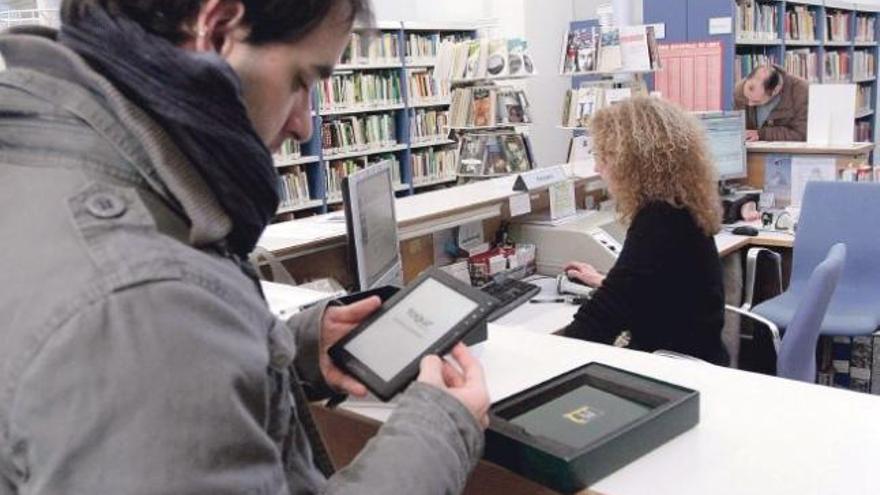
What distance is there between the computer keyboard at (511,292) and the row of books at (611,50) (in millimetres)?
2688

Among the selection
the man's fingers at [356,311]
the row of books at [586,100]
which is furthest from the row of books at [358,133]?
the man's fingers at [356,311]

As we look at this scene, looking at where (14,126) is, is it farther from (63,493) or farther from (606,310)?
(606,310)

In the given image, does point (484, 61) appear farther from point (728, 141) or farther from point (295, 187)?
point (295, 187)

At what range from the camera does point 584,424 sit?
104 centimetres

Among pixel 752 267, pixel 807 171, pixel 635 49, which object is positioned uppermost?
pixel 635 49

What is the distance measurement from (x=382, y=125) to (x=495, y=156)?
6.53ft

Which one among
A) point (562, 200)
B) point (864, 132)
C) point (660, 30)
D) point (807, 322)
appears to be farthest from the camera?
point (864, 132)

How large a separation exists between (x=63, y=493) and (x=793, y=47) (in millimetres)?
7328

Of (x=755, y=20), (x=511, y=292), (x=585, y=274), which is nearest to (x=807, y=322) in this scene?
(x=585, y=274)

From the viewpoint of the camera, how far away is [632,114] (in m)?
2.31

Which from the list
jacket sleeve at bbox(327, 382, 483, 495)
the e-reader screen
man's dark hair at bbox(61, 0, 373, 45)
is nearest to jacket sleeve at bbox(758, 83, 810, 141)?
the e-reader screen

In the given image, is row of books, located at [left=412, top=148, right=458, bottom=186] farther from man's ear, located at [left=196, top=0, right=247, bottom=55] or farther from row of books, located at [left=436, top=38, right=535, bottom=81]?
man's ear, located at [left=196, top=0, right=247, bottom=55]

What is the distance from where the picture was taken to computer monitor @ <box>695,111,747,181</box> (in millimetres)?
3939

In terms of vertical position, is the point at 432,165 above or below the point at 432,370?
below
